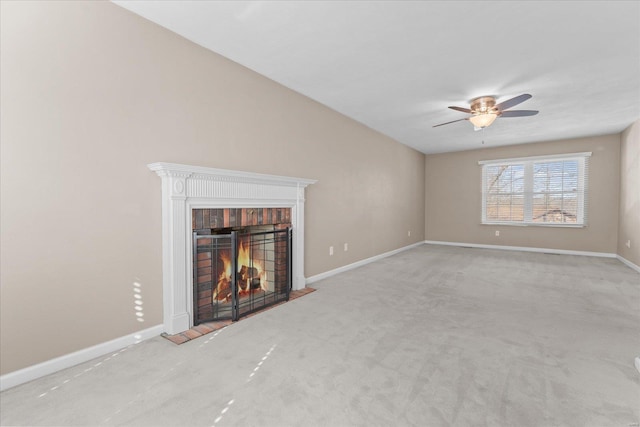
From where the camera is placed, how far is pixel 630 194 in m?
4.89

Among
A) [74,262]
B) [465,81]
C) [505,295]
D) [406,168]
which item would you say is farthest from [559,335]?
[406,168]

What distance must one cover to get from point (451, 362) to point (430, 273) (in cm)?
265

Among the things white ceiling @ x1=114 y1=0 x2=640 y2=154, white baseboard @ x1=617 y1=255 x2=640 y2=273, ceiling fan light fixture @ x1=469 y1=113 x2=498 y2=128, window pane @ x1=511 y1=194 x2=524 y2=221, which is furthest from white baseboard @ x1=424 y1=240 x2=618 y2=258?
ceiling fan light fixture @ x1=469 y1=113 x2=498 y2=128

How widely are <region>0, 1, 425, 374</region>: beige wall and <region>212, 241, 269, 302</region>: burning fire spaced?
0.57 meters

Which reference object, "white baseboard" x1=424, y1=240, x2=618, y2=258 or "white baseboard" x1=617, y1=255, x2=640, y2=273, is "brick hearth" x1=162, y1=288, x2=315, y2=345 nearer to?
"white baseboard" x1=617, y1=255, x2=640, y2=273

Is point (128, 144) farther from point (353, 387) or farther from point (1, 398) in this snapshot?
point (353, 387)

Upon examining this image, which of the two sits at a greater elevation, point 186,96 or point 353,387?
point 186,96

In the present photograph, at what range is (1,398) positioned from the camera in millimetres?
1543

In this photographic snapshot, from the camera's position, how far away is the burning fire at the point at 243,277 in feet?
8.94

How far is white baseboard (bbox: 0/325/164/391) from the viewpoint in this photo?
5.40 ft

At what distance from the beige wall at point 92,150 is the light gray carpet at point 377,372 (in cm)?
41

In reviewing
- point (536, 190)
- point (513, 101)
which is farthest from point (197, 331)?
point (536, 190)

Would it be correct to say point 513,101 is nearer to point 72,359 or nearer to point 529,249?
point 72,359

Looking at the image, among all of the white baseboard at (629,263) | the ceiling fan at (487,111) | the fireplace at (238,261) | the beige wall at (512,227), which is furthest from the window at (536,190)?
the fireplace at (238,261)
